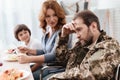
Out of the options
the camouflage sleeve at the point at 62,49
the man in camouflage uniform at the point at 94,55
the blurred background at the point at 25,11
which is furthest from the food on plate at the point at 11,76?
the blurred background at the point at 25,11

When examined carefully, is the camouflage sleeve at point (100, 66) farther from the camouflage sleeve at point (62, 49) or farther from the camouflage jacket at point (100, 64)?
the camouflage sleeve at point (62, 49)

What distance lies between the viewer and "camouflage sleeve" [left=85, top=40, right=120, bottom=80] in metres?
1.11

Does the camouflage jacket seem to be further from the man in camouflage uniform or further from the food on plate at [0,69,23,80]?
the food on plate at [0,69,23,80]

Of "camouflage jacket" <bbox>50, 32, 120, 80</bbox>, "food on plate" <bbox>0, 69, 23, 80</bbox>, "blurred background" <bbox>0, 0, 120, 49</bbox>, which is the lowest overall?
"food on plate" <bbox>0, 69, 23, 80</bbox>

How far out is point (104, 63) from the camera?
1105 millimetres

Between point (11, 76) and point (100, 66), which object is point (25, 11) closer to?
point (11, 76)

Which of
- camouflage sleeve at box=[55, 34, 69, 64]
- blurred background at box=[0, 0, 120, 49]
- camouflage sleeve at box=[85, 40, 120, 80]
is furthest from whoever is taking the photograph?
blurred background at box=[0, 0, 120, 49]

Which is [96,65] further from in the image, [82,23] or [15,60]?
[15,60]

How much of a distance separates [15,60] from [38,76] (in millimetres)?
345

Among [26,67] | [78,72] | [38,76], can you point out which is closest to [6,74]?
[26,67]

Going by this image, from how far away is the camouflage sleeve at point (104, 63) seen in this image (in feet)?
3.63

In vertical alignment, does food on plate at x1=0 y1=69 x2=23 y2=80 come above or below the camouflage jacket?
below

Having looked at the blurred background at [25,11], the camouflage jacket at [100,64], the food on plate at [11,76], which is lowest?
the food on plate at [11,76]

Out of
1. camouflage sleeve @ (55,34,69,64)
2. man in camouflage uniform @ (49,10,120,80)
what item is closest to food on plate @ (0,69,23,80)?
man in camouflage uniform @ (49,10,120,80)
